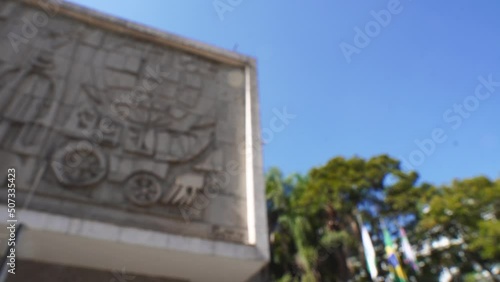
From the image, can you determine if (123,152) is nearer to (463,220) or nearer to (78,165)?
(78,165)

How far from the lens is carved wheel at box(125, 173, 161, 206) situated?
4.74m

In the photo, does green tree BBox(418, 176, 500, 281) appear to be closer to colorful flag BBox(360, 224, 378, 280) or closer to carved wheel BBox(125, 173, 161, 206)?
colorful flag BBox(360, 224, 378, 280)

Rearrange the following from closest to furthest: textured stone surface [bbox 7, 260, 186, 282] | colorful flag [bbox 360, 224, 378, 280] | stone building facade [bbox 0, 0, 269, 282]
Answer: textured stone surface [bbox 7, 260, 186, 282]
stone building facade [bbox 0, 0, 269, 282]
colorful flag [bbox 360, 224, 378, 280]

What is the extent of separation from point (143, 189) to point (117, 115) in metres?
1.31

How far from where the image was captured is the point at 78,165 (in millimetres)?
4738

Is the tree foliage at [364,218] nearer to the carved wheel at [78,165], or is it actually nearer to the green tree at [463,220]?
the green tree at [463,220]

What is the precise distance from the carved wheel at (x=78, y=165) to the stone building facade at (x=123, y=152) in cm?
2

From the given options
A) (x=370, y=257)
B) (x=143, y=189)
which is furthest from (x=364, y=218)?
(x=143, y=189)

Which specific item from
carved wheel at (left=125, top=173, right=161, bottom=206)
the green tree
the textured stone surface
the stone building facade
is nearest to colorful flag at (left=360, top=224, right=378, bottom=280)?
the green tree

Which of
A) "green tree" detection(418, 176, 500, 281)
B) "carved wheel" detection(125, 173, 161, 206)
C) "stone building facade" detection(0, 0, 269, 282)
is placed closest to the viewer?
"stone building facade" detection(0, 0, 269, 282)

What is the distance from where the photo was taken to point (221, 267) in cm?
476

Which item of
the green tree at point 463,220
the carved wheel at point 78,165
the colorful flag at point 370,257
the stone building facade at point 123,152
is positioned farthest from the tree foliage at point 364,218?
the carved wheel at point 78,165

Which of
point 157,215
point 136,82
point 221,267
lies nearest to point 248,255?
point 221,267

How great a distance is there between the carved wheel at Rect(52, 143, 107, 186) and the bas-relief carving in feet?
0.04
